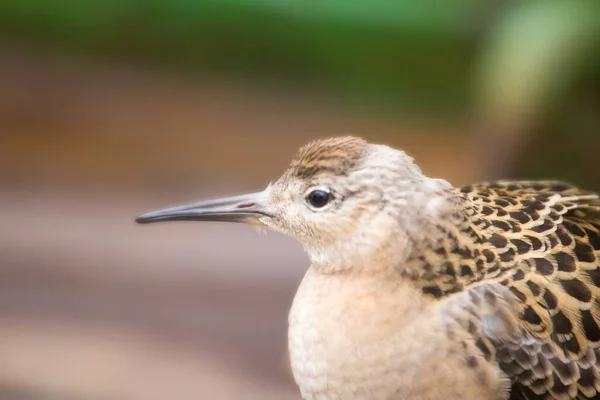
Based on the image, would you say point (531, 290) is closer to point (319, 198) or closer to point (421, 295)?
point (421, 295)

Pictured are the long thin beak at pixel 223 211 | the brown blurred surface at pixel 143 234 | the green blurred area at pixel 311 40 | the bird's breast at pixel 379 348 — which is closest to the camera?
the bird's breast at pixel 379 348

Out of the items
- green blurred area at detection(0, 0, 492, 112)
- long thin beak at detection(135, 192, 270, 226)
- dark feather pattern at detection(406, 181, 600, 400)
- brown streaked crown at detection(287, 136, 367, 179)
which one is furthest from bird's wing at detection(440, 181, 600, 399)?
green blurred area at detection(0, 0, 492, 112)

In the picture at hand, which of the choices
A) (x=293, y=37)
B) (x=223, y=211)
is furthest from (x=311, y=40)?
(x=223, y=211)

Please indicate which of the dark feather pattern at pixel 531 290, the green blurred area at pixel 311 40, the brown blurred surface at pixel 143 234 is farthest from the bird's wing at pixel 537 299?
the green blurred area at pixel 311 40

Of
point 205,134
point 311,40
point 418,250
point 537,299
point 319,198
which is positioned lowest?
point 537,299

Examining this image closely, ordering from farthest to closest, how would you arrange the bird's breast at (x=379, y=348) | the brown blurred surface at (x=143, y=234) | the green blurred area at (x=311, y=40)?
the green blurred area at (x=311, y=40)
the brown blurred surface at (x=143, y=234)
the bird's breast at (x=379, y=348)

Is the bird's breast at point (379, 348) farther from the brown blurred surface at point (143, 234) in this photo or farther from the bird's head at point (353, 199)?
the brown blurred surface at point (143, 234)

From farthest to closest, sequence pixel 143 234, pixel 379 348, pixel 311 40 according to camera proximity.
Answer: pixel 311 40
pixel 143 234
pixel 379 348
